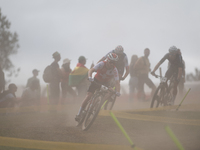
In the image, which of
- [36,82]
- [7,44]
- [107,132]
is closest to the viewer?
[107,132]

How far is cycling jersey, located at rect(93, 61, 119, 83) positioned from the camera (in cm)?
758

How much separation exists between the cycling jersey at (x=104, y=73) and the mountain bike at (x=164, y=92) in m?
2.28

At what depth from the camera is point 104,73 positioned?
764 cm

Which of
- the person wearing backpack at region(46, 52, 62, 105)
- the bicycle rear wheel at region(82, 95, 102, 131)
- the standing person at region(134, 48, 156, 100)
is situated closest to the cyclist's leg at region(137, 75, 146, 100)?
the standing person at region(134, 48, 156, 100)

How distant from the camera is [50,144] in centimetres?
507

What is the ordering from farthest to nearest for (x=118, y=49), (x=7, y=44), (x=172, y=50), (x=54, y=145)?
(x=7, y=44)
(x=172, y=50)
(x=118, y=49)
(x=54, y=145)

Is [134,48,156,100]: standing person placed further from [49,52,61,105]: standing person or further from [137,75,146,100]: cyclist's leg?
[49,52,61,105]: standing person

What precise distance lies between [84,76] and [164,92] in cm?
287

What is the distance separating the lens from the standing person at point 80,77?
35.7 feet

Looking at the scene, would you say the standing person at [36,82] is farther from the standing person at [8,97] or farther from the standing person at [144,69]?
the standing person at [144,69]

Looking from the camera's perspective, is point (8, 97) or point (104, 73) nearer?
point (104, 73)

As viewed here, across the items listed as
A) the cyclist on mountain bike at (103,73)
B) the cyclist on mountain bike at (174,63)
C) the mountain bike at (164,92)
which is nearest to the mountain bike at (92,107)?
the cyclist on mountain bike at (103,73)

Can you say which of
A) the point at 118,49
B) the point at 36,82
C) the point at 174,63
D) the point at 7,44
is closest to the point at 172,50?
the point at 174,63

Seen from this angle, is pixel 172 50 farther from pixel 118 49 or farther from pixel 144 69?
pixel 144 69
